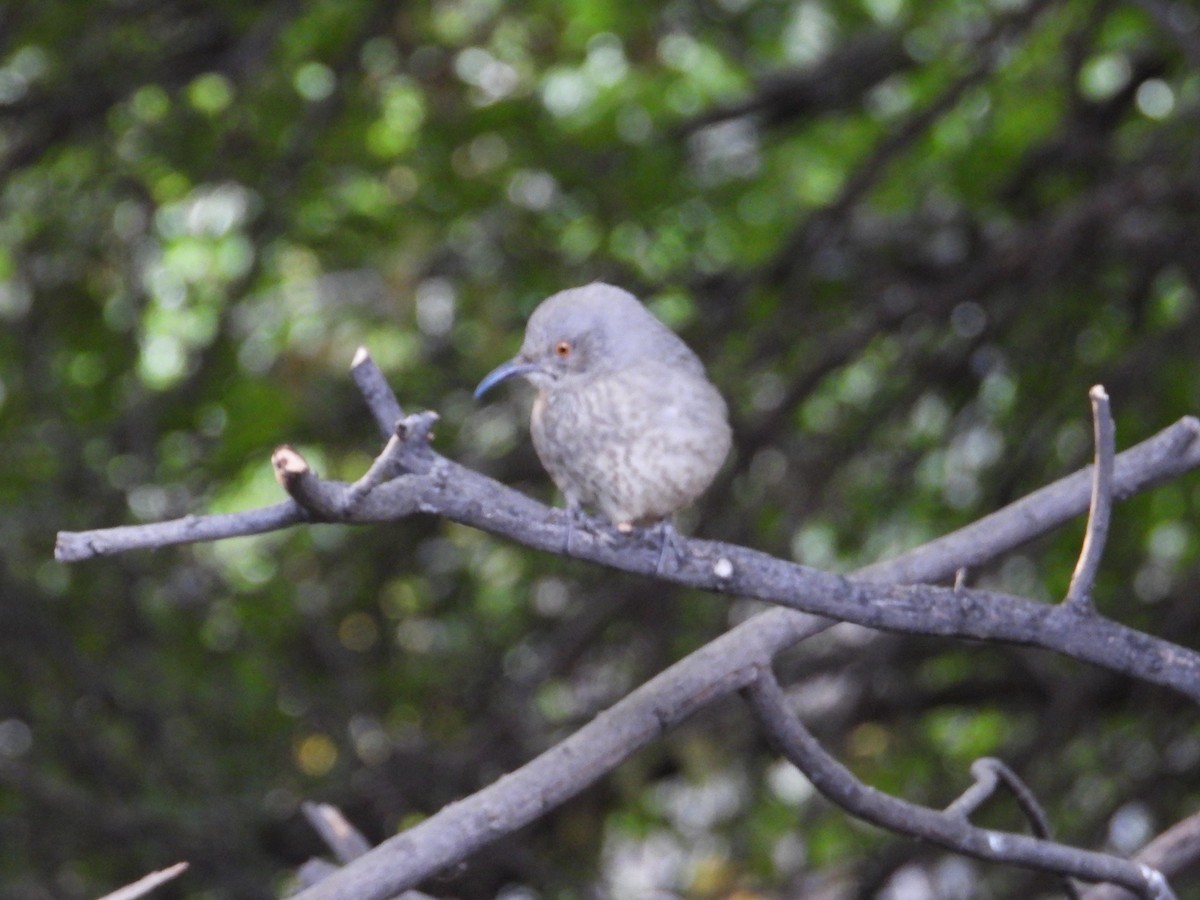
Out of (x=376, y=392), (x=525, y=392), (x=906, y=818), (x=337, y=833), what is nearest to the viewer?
(x=376, y=392)

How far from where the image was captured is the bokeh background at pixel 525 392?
15.4ft

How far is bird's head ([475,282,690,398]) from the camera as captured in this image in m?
3.18

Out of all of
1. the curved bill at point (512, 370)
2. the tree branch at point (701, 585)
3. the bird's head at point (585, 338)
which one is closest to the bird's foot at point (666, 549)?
the tree branch at point (701, 585)

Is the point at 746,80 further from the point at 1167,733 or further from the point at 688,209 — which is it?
the point at 1167,733

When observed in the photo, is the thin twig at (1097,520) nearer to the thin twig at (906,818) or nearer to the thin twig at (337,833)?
the thin twig at (906,818)

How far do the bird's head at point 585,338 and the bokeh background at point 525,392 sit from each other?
60.7 inches

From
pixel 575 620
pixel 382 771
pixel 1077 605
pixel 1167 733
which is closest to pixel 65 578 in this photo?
pixel 382 771

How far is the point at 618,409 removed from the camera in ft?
10.1

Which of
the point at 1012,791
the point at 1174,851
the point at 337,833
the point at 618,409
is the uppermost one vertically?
the point at 618,409

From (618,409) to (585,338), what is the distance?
0.17 meters

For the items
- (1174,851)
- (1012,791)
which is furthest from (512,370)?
(1174,851)

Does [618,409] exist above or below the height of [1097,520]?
above

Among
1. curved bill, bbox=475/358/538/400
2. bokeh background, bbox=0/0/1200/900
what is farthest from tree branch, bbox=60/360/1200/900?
bokeh background, bbox=0/0/1200/900

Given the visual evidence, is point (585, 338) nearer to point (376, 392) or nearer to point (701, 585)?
point (701, 585)
